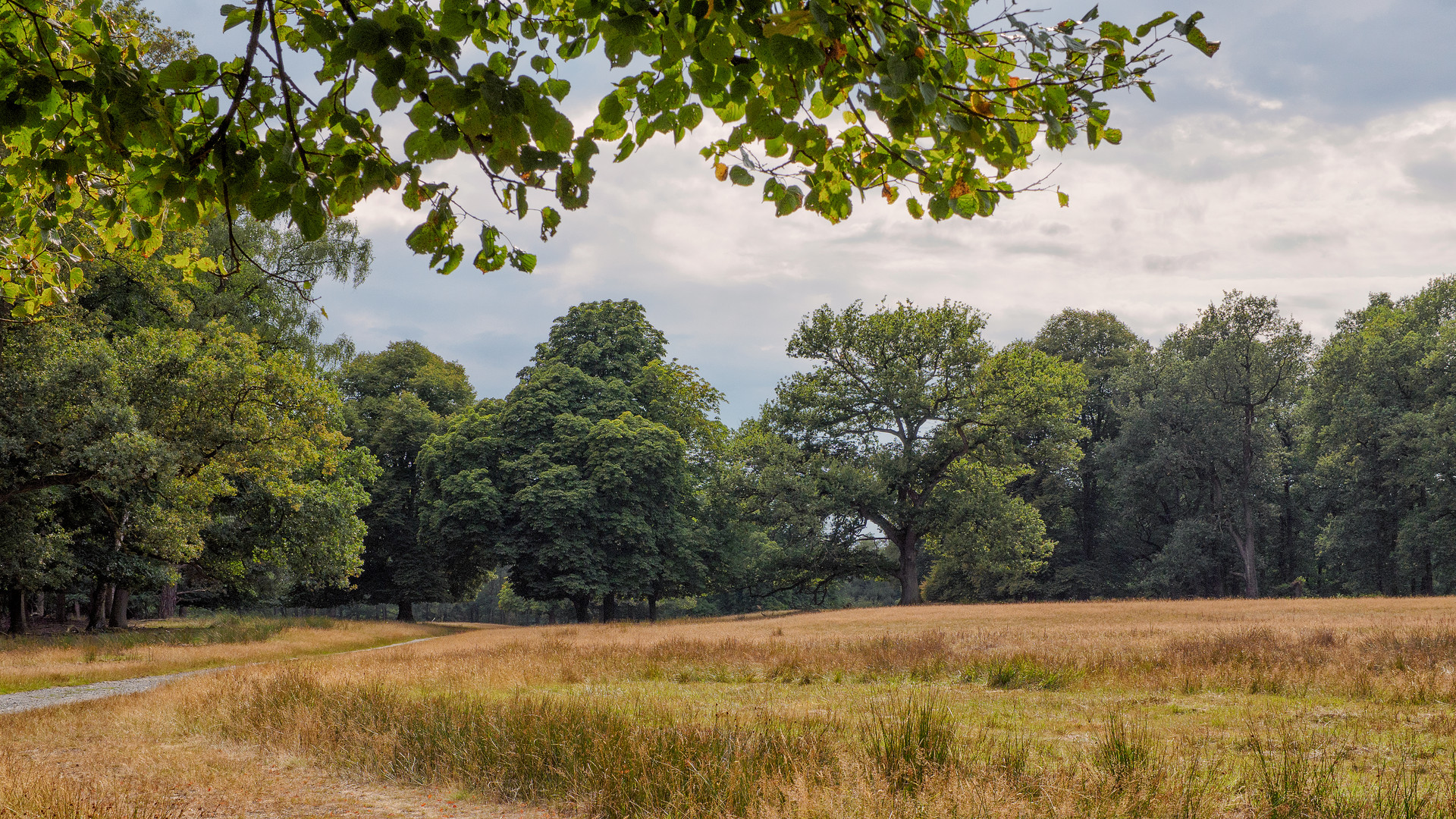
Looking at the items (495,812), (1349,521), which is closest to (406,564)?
(495,812)

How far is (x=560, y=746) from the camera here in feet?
23.2

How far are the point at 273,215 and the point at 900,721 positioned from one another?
570cm

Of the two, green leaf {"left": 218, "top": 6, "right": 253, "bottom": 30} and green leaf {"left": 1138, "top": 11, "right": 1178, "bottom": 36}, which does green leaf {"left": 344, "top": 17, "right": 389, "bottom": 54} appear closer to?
green leaf {"left": 218, "top": 6, "right": 253, "bottom": 30}

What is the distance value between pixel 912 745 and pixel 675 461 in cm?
3525

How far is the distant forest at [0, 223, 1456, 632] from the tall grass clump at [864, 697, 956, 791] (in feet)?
65.2

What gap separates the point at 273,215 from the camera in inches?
176

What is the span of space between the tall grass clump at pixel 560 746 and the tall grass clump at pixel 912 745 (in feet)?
1.29

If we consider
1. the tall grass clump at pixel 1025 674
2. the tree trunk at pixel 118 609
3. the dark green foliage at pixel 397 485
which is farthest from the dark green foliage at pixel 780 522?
the tall grass clump at pixel 1025 674

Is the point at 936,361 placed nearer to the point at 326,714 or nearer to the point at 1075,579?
the point at 1075,579

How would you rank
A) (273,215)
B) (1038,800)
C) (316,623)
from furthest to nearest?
(316,623) → (1038,800) → (273,215)

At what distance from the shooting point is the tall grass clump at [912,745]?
575 centimetres

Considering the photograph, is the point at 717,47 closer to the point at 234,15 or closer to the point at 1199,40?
the point at 1199,40

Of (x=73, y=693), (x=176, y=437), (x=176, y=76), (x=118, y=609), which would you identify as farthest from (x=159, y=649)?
(x=176, y=76)

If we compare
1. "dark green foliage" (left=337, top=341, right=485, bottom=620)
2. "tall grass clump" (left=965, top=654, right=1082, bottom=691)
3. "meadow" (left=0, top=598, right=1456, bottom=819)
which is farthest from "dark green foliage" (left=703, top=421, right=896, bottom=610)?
"tall grass clump" (left=965, top=654, right=1082, bottom=691)
